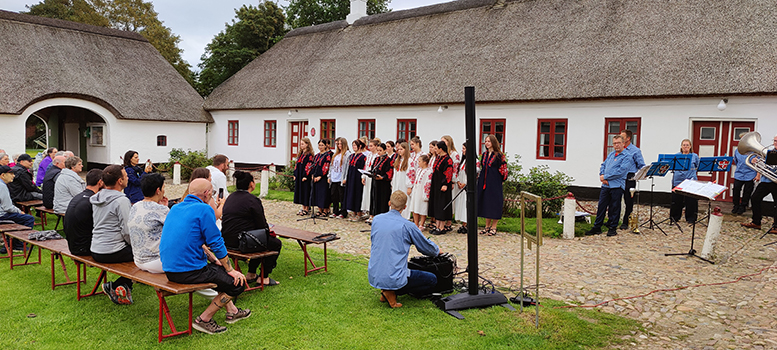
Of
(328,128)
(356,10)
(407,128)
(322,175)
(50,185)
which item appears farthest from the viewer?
(356,10)

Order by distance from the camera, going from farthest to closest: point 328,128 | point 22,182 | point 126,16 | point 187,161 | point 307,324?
1. point 126,16
2. point 328,128
3. point 187,161
4. point 22,182
5. point 307,324

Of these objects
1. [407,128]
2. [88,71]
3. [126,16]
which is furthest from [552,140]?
[126,16]

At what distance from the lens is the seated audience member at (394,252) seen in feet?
17.0

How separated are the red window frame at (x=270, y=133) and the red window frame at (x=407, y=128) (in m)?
6.77

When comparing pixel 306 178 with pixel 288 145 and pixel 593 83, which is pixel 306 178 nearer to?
pixel 593 83

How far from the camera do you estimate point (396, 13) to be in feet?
72.3

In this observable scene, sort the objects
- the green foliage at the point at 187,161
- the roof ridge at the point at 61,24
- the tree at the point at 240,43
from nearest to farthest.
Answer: the green foliage at the point at 187,161
the roof ridge at the point at 61,24
the tree at the point at 240,43

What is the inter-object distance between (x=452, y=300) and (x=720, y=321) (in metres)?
2.87

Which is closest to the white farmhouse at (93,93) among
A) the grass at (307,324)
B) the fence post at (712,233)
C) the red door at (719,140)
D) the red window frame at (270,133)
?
the red window frame at (270,133)

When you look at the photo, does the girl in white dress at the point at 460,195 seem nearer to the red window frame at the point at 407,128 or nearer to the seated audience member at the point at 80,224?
the seated audience member at the point at 80,224

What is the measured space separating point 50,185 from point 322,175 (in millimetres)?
5213

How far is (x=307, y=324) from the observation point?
4926 mm

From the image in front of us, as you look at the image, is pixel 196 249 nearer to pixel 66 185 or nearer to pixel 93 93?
pixel 66 185

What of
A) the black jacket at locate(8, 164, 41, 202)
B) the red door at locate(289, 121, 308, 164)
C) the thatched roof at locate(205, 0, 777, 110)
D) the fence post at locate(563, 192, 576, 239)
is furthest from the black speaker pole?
the red door at locate(289, 121, 308, 164)
